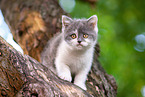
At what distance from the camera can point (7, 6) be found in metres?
5.10

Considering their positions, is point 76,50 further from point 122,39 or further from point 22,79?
point 122,39

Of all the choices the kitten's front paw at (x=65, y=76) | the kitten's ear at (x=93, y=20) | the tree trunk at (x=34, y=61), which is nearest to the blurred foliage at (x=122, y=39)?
the tree trunk at (x=34, y=61)

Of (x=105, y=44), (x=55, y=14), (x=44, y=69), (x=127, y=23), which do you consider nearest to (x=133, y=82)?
(x=105, y=44)

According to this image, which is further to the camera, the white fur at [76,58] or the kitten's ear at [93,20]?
the kitten's ear at [93,20]

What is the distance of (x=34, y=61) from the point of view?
7.39 feet

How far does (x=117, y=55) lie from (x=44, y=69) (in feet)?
10.1

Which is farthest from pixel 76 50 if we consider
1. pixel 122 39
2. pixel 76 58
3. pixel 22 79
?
pixel 122 39

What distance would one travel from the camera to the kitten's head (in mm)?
3152

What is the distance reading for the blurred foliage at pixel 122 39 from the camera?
4750 millimetres

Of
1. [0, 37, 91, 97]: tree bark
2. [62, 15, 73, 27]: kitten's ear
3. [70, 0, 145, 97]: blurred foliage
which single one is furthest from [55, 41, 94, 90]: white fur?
[70, 0, 145, 97]: blurred foliage

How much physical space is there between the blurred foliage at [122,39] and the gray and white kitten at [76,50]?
1.35 meters

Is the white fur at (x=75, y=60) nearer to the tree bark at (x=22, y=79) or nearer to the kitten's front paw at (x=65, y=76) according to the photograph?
the kitten's front paw at (x=65, y=76)

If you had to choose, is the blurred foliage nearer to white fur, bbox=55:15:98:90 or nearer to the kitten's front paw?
white fur, bbox=55:15:98:90

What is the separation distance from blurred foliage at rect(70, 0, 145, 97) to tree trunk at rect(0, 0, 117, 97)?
0.69 metres
